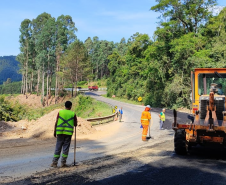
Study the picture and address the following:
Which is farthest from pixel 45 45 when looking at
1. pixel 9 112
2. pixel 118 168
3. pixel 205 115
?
pixel 118 168

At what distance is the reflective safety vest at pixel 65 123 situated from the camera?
281 inches

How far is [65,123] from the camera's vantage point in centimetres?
719

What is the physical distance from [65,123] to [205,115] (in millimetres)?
4883

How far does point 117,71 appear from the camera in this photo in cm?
6869

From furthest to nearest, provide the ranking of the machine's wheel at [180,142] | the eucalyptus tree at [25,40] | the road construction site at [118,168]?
the eucalyptus tree at [25,40] < the machine's wheel at [180,142] < the road construction site at [118,168]

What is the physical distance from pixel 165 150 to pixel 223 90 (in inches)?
127

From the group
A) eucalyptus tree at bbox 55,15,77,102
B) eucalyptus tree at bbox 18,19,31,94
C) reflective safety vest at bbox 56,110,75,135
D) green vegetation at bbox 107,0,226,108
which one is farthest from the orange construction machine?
eucalyptus tree at bbox 18,19,31,94

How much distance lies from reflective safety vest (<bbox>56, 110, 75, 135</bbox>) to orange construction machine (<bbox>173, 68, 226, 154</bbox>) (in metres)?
3.70

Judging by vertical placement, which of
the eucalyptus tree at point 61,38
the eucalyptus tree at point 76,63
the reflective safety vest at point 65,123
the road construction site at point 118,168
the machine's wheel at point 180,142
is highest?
the eucalyptus tree at point 61,38

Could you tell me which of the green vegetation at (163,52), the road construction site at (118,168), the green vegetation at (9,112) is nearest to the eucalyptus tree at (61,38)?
the green vegetation at (163,52)

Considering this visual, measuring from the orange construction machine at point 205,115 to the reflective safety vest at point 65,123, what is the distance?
3702mm

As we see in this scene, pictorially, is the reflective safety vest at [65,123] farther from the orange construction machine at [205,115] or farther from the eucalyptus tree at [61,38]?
the eucalyptus tree at [61,38]

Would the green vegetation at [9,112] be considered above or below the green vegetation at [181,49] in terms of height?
below

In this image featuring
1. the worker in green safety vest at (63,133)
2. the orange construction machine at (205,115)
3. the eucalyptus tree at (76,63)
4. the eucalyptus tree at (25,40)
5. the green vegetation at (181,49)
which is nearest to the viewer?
the worker in green safety vest at (63,133)
